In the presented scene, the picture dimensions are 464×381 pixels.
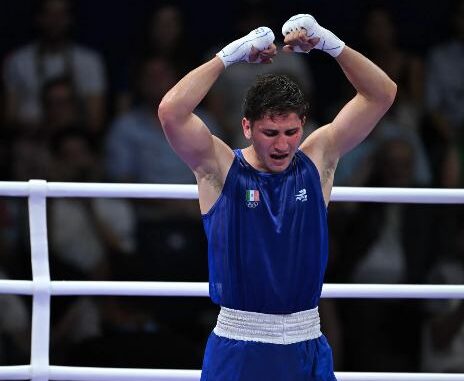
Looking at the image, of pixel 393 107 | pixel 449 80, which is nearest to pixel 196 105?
pixel 393 107

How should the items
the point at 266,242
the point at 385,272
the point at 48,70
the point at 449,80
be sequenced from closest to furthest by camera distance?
the point at 266,242 → the point at 385,272 → the point at 48,70 → the point at 449,80

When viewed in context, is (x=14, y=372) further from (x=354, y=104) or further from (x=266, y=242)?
(x=354, y=104)

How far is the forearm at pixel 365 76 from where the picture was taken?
3695 mm

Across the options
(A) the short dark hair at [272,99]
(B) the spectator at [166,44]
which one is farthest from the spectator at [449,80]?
(A) the short dark hair at [272,99]

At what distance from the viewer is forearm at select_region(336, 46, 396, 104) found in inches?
145

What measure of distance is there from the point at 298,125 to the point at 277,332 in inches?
25.3

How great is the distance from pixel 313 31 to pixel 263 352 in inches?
39.7

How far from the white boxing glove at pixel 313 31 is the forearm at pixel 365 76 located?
4 cm

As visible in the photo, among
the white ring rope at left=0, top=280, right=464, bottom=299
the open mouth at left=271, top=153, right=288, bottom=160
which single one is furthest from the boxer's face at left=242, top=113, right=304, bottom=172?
the white ring rope at left=0, top=280, right=464, bottom=299

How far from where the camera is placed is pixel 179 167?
651 cm

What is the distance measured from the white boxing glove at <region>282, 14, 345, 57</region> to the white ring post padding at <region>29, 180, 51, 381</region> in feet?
3.73

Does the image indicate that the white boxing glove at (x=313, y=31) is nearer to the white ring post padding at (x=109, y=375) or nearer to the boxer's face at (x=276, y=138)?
the boxer's face at (x=276, y=138)

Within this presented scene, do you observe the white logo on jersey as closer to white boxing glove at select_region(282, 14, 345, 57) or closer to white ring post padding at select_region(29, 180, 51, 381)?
white boxing glove at select_region(282, 14, 345, 57)

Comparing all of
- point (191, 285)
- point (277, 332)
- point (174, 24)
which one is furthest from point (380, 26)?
point (277, 332)
